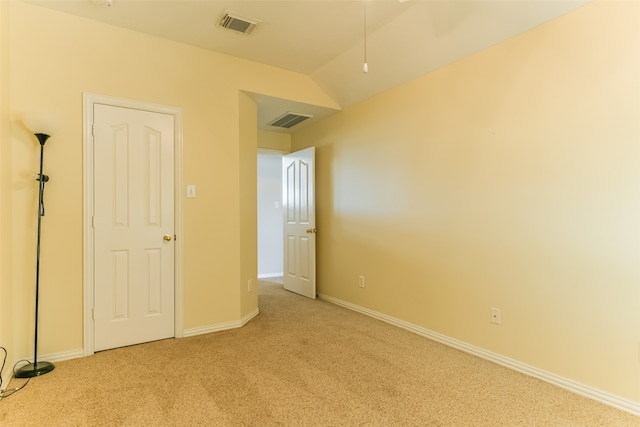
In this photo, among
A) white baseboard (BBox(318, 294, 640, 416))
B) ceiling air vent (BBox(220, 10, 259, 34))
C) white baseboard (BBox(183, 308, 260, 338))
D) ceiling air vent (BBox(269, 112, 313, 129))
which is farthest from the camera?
ceiling air vent (BBox(269, 112, 313, 129))

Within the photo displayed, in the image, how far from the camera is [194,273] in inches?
124

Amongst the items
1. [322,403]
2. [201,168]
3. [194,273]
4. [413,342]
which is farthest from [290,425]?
[201,168]

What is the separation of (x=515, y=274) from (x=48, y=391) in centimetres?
313

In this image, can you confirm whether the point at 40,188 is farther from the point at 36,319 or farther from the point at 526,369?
the point at 526,369

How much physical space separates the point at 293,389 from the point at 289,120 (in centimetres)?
331

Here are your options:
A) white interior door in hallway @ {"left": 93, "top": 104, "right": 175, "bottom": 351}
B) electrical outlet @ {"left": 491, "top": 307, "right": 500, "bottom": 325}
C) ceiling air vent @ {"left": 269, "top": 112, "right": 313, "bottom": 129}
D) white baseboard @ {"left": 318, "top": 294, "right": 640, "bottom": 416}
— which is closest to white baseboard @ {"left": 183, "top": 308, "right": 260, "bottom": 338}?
white interior door in hallway @ {"left": 93, "top": 104, "right": 175, "bottom": 351}

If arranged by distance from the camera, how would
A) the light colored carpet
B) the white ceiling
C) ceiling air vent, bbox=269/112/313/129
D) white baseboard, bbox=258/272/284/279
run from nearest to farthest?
the light colored carpet → the white ceiling → ceiling air vent, bbox=269/112/313/129 → white baseboard, bbox=258/272/284/279

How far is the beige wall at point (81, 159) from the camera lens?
2.44 metres

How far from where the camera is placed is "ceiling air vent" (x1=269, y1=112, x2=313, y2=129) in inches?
169

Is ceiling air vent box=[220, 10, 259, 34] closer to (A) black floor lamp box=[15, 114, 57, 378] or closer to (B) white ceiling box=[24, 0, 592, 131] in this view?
(B) white ceiling box=[24, 0, 592, 131]

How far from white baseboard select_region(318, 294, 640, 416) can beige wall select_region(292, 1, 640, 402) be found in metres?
0.04

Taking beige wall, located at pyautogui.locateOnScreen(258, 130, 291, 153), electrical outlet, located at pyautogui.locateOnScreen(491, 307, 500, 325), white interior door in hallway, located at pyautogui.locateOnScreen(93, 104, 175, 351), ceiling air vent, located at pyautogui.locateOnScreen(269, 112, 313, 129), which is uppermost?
ceiling air vent, located at pyautogui.locateOnScreen(269, 112, 313, 129)

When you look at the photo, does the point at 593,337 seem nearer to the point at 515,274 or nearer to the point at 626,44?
the point at 515,274

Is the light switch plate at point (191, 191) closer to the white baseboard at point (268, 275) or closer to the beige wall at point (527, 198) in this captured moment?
the beige wall at point (527, 198)
